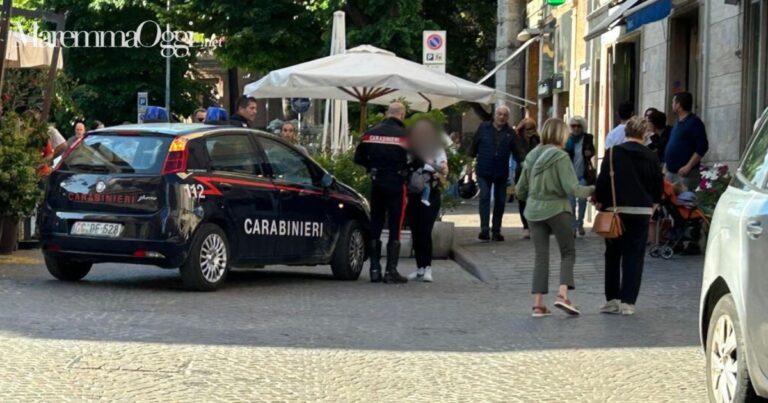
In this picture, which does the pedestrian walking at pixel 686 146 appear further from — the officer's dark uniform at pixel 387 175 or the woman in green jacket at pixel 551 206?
the woman in green jacket at pixel 551 206

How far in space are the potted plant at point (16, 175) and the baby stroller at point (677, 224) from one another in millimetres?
6802

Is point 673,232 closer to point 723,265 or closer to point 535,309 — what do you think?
point 535,309

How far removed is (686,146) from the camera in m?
17.2

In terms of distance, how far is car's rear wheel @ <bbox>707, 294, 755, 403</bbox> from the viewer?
6379 millimetres

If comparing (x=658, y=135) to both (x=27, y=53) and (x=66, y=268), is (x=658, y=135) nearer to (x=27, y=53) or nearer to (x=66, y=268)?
(x=27, y=53)

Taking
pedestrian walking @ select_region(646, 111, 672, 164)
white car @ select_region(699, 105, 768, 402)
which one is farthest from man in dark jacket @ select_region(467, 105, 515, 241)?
white car @ select_region(699, 105, 768, 402)

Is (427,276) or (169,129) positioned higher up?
(169,129)

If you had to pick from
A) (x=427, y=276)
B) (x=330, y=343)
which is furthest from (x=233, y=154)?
(x=330, y=343)

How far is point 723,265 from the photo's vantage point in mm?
6871

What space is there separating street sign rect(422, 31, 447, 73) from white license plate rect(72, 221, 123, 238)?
472 inches

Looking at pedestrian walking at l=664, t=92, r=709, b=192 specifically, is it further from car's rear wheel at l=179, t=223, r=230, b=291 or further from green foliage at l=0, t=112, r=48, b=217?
green foliage at l=0, t=112, r=48, b=217

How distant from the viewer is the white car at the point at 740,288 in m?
6.11

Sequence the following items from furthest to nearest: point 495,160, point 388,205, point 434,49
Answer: point 434,49, point 495,160, point 388,205

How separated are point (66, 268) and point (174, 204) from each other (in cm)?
158
